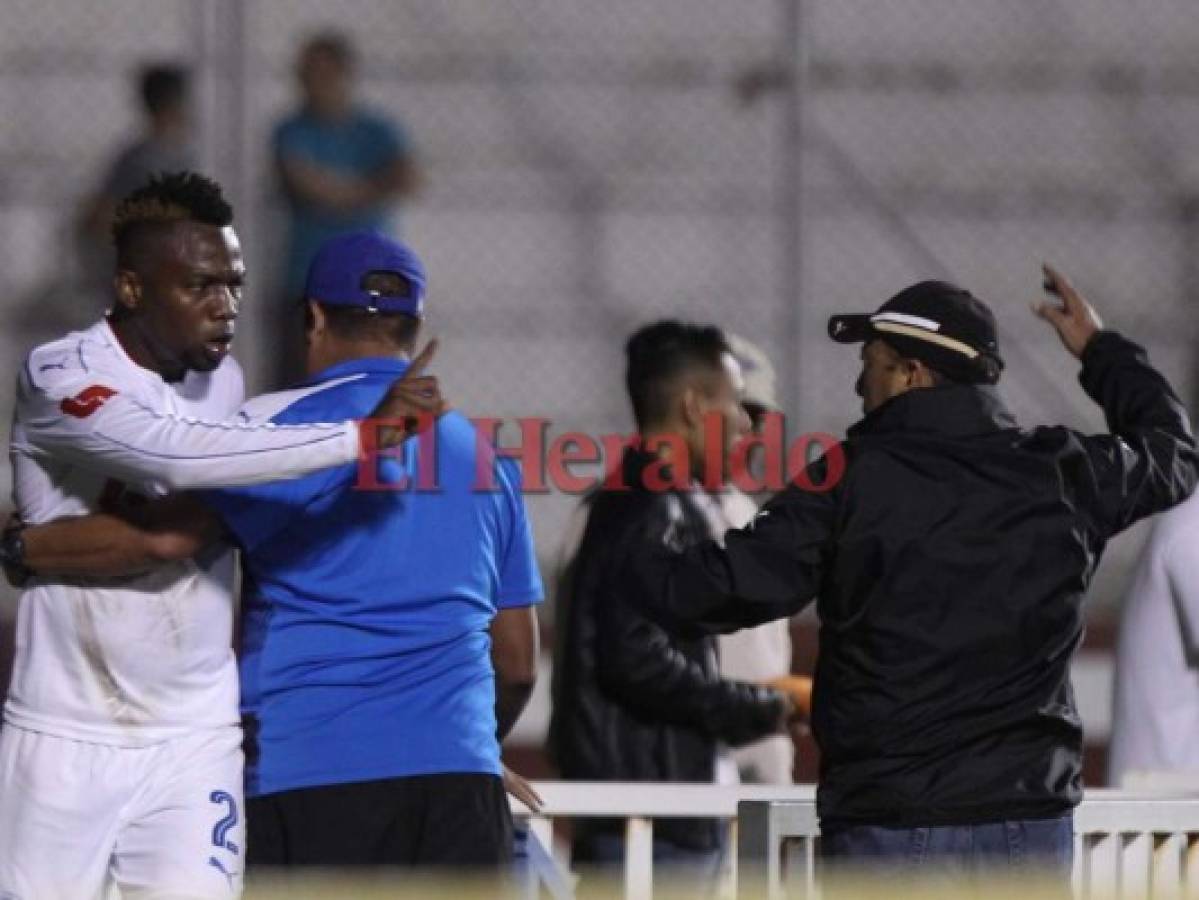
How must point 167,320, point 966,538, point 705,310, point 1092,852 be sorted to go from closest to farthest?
point 966,538 → point 167,320 → point 1092,852 → point 705,310

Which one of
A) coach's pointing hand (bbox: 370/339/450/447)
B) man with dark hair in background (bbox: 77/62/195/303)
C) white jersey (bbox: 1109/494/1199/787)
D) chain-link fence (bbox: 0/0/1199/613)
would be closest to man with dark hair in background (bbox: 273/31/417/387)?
chain-link fence (bbox: 0/0/1199/613)

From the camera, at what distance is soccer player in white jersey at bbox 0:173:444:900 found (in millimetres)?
5008

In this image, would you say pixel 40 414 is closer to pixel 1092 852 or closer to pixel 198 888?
pixel 198 888

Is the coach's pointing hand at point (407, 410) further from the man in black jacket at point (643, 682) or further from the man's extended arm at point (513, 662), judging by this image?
the man in black jacket at point (643, 682)

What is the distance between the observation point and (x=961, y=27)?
9.84 meters

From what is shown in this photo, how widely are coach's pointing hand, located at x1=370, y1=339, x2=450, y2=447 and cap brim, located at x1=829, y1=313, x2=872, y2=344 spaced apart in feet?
2.46

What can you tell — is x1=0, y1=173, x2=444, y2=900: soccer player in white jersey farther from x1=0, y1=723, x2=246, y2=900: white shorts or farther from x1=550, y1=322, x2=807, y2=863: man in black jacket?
x1=550, y1=322, x2=807, y2=863: man in black jacket

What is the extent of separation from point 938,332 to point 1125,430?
1.71 ft

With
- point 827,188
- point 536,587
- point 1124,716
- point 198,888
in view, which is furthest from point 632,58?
point 198,888

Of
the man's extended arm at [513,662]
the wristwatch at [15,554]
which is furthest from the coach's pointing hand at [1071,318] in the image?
the wristwatch at [15,554]

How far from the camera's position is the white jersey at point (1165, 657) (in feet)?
21.9

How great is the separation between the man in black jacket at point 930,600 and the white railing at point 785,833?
0.43 meters

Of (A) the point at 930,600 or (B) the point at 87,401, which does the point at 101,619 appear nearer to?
(B) the point at 87,401

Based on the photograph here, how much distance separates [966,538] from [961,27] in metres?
5.44
